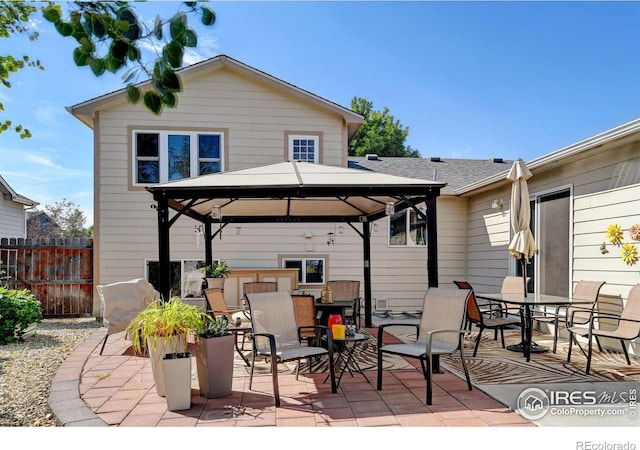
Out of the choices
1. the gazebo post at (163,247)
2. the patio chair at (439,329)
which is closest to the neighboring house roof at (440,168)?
the patio chair at (439,329)

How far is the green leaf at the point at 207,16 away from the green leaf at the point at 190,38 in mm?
81

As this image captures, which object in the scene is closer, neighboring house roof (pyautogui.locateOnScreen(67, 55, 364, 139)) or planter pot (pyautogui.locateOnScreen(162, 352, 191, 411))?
planter pot (pyautogui.locateOnScreen(162, 352, 191, 411))

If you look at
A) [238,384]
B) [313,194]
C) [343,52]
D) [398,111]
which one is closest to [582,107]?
[343,52]

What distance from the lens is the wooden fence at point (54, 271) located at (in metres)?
9.48

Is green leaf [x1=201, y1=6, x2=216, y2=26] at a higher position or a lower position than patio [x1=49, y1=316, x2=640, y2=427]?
higher

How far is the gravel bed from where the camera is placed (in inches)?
148

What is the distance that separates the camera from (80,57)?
71.2 inches

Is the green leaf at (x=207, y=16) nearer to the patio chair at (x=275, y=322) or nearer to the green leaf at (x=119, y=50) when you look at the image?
the green leaf at (x=119, y=50)

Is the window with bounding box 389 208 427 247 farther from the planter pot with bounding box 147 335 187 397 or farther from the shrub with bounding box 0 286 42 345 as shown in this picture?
the shrub with bounding box 0 286 42 345

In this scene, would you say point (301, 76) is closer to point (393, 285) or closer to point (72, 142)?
point (393, 285)

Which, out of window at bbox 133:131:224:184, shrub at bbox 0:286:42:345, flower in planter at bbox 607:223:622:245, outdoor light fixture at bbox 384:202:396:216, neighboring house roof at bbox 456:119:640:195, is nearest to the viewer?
neighboring house roof at bbox 456:119:640:195

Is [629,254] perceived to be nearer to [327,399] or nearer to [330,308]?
[330,308]

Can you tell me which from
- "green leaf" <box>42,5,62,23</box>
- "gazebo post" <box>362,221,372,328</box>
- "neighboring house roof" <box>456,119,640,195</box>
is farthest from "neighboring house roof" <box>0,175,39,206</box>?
"green leaf" <box>42,5,62,23</box>

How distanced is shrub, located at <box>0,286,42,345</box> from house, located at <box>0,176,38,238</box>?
937cm
